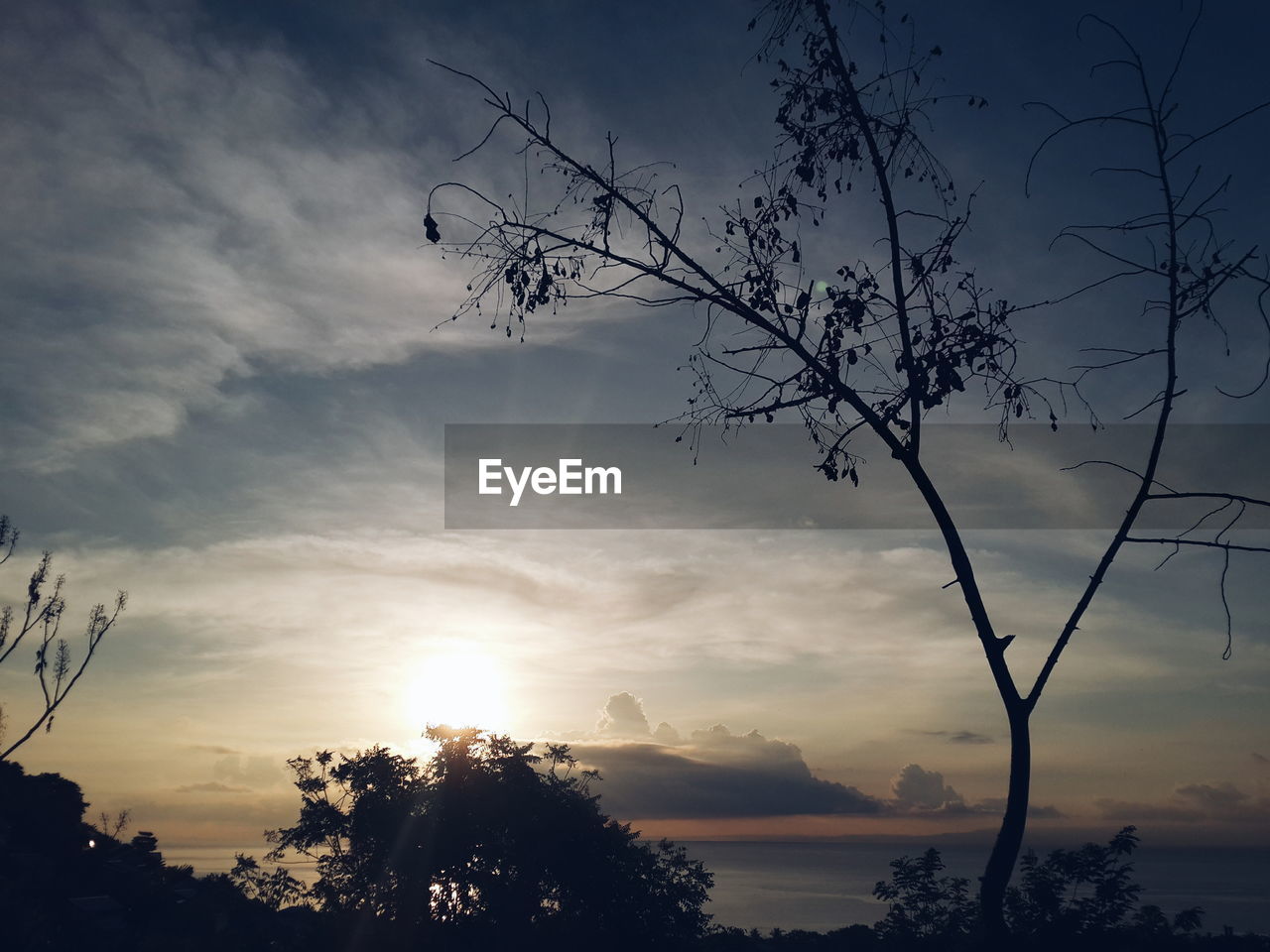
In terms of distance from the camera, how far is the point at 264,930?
35688 millimetres

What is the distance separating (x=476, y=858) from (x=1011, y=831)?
30.3 metres

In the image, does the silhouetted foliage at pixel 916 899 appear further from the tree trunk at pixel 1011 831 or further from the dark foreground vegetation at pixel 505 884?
the tree trunk at pixel 1011 831

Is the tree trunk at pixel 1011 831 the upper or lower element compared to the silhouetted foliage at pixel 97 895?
upper

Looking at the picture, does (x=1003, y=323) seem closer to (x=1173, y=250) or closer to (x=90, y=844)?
(x=1173, y=250)

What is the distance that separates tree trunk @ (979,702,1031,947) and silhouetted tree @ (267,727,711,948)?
28260mm

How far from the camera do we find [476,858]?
108 ft

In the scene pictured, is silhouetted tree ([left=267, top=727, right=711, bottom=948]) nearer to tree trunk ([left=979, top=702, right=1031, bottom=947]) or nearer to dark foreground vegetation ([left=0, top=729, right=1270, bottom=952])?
dark foreground vegetation ([left=0, top=729, right=1270, bottom=952])

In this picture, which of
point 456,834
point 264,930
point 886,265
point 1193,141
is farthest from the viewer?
point 264,930

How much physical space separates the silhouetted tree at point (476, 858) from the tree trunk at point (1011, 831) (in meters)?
28.3

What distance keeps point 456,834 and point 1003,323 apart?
31331 mm

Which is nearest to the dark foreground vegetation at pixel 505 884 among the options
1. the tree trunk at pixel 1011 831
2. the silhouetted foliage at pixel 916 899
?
the silhouetted foliage at pixel 916 899

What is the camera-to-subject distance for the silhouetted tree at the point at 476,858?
103 ft

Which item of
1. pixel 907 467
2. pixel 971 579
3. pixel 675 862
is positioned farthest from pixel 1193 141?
pixel 675 862

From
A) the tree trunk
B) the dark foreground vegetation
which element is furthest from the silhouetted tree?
the tree trunk
